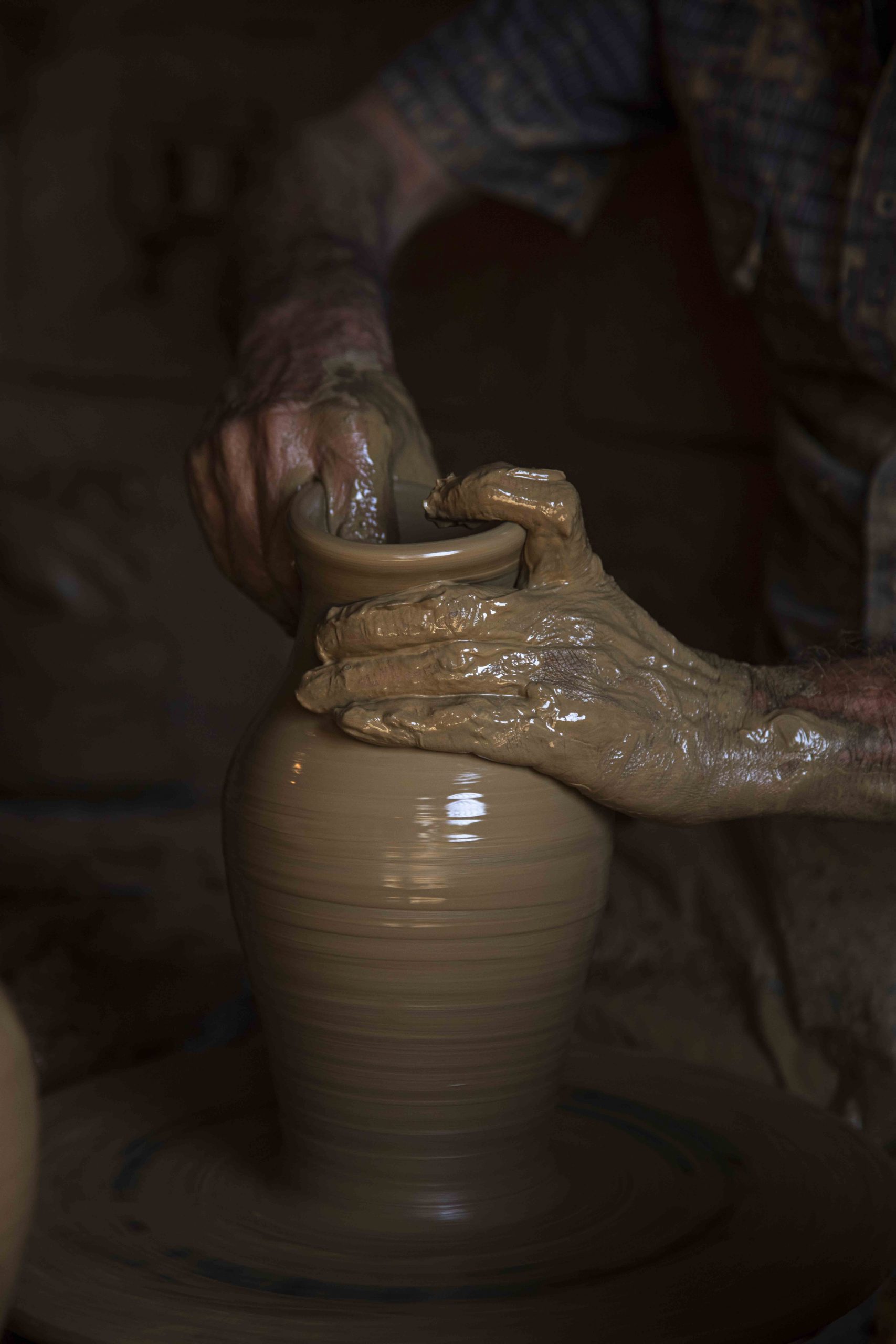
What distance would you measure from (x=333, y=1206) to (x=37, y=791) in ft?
5.51

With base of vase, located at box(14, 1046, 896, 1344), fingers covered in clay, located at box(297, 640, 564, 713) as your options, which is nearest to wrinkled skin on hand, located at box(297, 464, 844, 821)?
fingers covered in clay, located at box(297, 640, 564, 713)

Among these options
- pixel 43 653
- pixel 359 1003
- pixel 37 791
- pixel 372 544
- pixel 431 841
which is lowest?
pixel 37 791

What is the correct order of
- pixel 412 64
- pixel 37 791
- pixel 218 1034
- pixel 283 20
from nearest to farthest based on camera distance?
pixel 218 1034 < pixel 412 64 < pixel 283 20 < pixel 37 791

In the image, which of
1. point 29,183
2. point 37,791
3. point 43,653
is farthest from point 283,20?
point 37,791

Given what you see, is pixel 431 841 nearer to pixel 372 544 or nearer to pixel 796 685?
pixel 372 544

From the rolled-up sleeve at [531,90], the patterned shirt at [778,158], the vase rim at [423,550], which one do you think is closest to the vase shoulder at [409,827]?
the vase rim at [423,550]

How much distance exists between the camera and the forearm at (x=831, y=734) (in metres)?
1.07

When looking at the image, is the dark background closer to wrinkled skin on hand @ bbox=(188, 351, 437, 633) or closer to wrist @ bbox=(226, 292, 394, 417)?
wrist @ bbox=(226, 292, 394, 417)

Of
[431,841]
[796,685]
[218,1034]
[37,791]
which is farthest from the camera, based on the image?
[37,791]

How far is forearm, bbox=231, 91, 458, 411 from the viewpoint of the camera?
1.44 m

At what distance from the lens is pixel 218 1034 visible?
157 centimetres

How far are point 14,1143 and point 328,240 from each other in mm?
1301

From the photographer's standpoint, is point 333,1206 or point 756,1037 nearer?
point 333,1206

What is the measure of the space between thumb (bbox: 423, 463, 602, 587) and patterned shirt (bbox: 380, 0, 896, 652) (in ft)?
2.27
